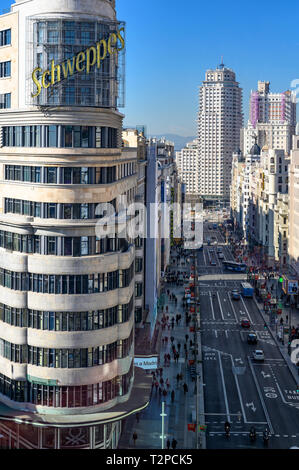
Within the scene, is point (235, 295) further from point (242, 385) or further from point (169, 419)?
point (169, 419)

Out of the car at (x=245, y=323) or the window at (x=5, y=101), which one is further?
the car at (x=245, y=323)

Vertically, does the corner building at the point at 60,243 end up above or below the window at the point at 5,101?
below

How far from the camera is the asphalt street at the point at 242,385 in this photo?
5184cm

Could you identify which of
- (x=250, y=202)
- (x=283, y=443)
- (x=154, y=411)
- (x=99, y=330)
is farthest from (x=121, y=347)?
(x=250, y=202)

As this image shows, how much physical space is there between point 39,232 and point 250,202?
148 m

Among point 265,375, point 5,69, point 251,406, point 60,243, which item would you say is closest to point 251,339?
point 265,375

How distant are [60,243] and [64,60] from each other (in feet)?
41.6

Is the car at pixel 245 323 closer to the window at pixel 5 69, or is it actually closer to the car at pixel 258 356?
the car at pixel 258 356

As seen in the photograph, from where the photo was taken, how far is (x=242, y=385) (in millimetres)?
64000

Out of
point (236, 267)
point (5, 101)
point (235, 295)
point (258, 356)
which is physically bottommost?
point (258, 356)

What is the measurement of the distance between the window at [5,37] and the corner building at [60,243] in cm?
111

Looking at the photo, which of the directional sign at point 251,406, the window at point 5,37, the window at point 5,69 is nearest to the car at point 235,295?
the directional sign at point 251,406
